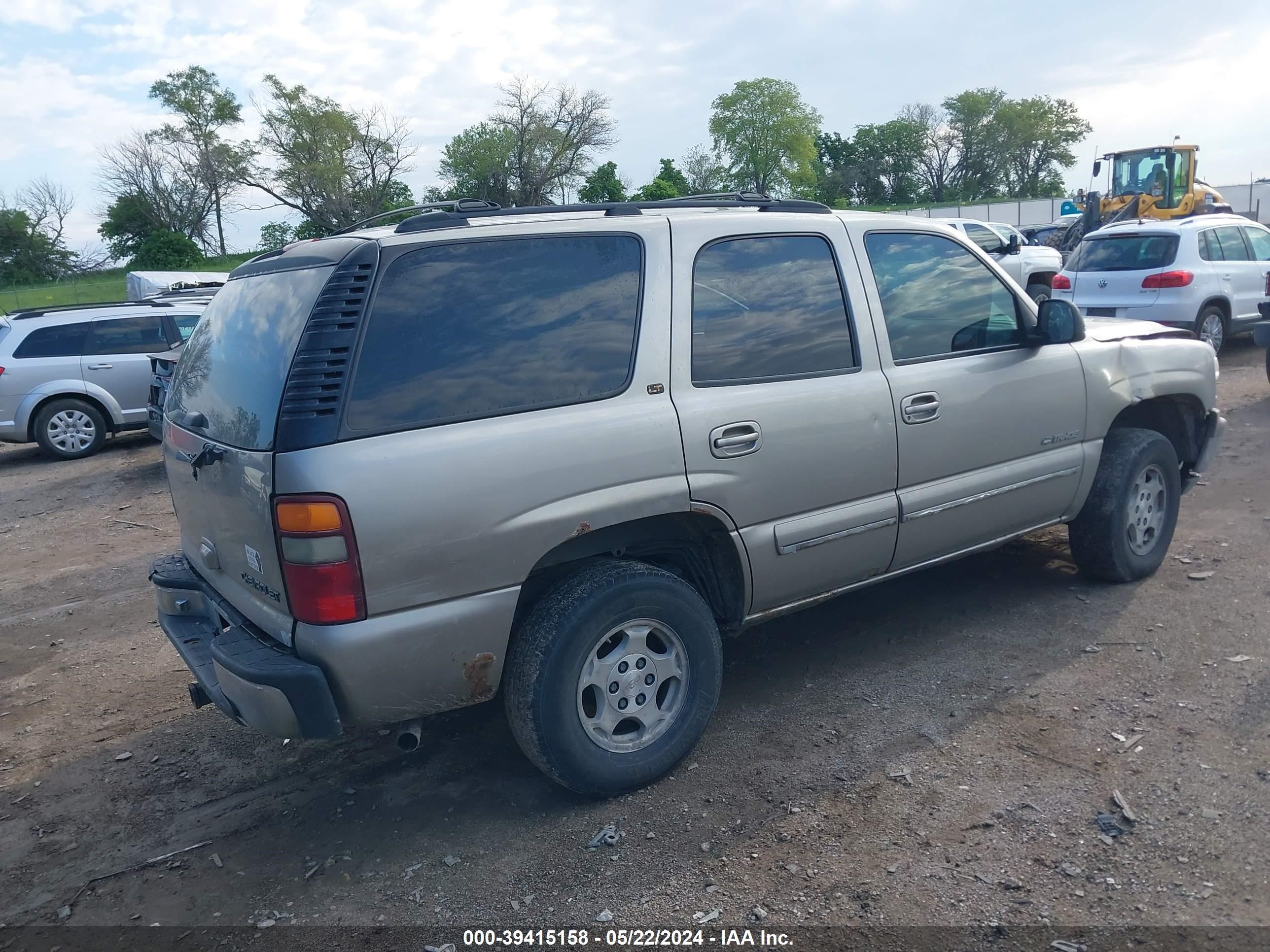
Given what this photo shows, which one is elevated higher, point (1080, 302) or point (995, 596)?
point (1080, 302)

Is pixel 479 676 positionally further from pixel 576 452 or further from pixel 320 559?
pixel 576 452

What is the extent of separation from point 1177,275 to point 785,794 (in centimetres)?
1041

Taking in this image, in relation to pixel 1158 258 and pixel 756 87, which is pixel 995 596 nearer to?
pixel 1158 258

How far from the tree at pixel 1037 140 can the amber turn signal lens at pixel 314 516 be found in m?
98.5

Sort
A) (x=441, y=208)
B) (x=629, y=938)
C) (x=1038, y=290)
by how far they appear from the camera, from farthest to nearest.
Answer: (x=1038, y=290)
(x=441, y=208)
(x=629, y=938)

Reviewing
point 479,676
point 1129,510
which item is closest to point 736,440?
point 479,676

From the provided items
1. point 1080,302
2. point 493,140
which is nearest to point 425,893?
point 1080,302

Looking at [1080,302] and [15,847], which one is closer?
[15,847]

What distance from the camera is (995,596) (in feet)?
17.0

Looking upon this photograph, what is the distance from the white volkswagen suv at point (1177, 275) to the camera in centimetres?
1144

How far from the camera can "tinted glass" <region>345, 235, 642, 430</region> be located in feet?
9.75

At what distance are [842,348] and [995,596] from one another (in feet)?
6.61

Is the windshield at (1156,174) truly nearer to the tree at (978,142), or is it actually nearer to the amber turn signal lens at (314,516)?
the amber turn signal lens at (314,516)

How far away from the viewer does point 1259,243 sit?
1251cm
